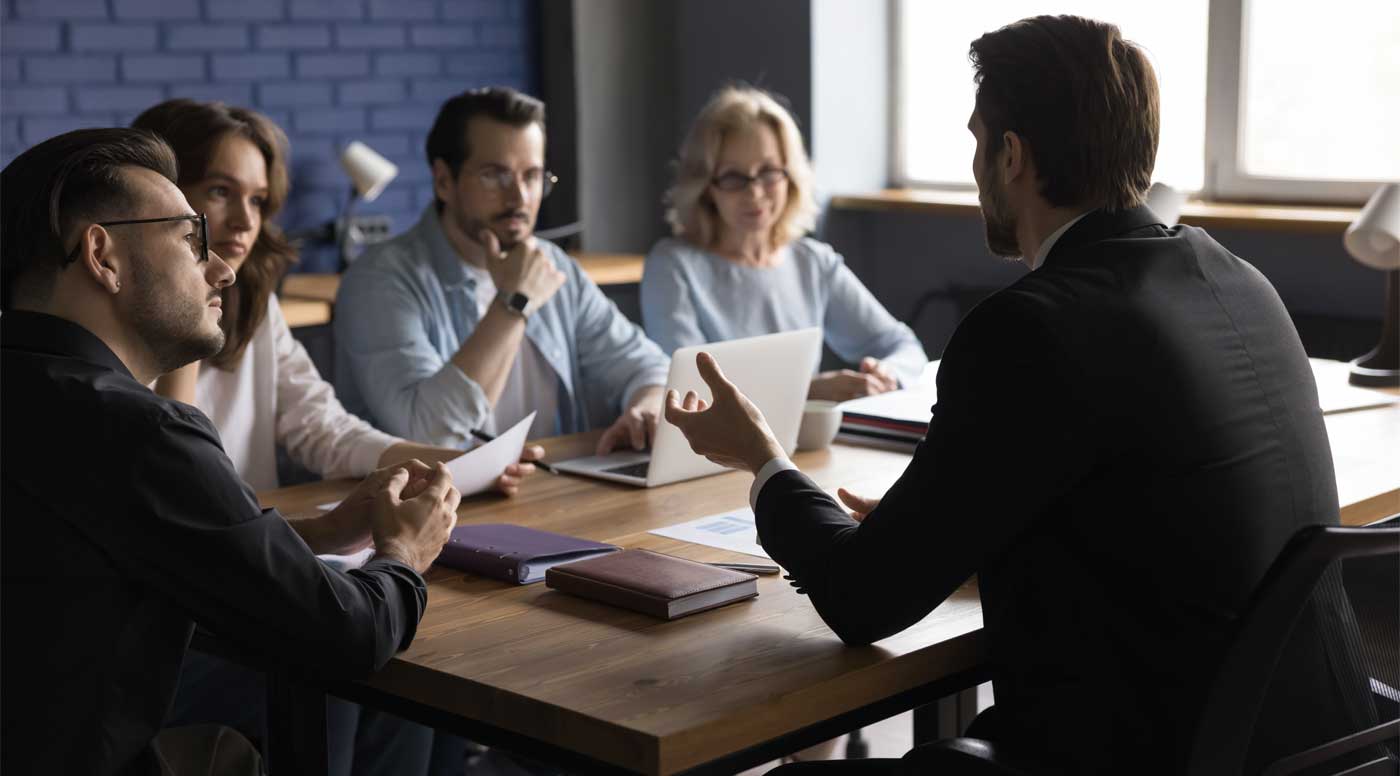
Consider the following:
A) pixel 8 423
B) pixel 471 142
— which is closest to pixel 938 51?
pixel 471 142

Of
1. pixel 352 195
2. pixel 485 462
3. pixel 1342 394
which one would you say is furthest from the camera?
pixel 352 195

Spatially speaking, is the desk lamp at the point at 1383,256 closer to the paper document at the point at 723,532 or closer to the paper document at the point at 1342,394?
the paper document at the point at 1342,394

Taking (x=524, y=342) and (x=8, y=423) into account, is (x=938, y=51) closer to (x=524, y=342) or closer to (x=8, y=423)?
(x=524, y=342)

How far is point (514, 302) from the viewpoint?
2727mm

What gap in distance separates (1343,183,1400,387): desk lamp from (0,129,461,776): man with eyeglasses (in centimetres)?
205

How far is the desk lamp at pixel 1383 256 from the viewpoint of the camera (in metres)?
2.84

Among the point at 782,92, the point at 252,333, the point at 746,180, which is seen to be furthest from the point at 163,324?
the point at 782,92

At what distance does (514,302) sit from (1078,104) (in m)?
1.41

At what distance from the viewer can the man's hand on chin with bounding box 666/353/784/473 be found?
1.69 meters

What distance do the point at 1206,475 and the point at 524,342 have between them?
1756 mm

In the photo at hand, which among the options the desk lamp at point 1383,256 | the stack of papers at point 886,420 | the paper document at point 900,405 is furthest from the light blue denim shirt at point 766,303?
the desk lamp at point 1383,256

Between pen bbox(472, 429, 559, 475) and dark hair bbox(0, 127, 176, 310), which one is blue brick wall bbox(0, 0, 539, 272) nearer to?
pen bbox(472, 429, 559, 475)

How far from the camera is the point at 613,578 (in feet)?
5.40

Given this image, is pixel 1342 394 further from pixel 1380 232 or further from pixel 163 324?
pixel 163 324
